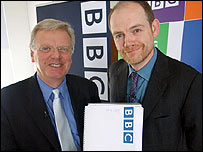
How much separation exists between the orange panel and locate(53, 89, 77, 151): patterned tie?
0.55 m

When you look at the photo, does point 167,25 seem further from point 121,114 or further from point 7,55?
point 7,55

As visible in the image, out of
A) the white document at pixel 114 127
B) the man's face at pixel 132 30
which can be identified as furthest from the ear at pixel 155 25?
the white document at pixel 114 127

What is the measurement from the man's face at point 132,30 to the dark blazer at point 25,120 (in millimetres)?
311

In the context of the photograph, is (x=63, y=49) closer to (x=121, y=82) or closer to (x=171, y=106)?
(x=121, y=82)

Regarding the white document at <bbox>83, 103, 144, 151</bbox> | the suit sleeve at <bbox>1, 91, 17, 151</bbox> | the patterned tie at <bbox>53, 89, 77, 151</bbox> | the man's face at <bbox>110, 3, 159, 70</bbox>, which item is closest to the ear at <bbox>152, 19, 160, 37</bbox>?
the man's face at <bbox>110, 3, 159, 70</bbox>

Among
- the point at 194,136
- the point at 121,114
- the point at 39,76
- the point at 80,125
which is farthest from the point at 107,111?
the point at 194,136

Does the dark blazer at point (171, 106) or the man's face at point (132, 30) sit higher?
the man's face at point (132, 30)

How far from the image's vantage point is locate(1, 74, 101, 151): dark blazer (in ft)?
1.51

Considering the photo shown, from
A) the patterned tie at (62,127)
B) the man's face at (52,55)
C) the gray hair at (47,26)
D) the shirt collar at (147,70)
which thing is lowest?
the patterned tie at (62,127)

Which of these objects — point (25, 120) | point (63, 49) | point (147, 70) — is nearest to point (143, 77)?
point (147, 70)

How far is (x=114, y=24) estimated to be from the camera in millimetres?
483

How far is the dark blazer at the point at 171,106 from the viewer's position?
0.51m

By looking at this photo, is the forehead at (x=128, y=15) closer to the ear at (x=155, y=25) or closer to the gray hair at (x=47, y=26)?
the ear at (x=155, y=25)

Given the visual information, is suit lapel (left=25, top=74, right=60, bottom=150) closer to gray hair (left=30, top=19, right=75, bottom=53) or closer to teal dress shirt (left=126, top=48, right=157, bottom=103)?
gray hair (left=30, top=19, right=75, bottom=53)
